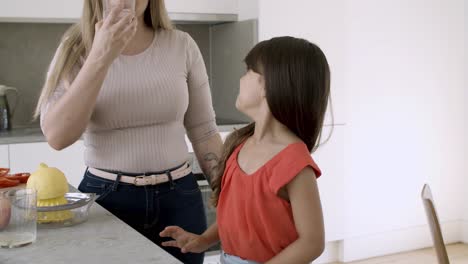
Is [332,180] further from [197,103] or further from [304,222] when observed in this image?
[304,222]

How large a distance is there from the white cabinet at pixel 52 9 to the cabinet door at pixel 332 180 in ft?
3.04

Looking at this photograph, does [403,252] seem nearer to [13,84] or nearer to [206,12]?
[206,12]

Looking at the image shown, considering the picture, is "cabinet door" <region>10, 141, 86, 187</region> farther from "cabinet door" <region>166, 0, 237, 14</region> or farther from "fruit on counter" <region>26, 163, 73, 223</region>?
"fruit on counter" <region>26, 163, 73, 223</region>

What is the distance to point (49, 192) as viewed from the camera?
1.13 m

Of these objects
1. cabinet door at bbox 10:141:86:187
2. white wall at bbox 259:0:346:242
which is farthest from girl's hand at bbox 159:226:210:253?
white wall at bbox 259:0:346:242

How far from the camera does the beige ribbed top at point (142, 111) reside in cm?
138

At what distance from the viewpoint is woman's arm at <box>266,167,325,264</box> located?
3.47 ft

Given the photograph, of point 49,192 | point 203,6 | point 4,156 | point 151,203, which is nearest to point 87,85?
point 49,192

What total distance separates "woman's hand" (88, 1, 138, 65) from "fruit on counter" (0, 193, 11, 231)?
0.99 ft

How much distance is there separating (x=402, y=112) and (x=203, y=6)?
50.8 inches

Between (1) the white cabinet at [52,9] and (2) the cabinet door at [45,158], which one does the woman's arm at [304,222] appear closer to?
(2) the cabinet door at [45,158]

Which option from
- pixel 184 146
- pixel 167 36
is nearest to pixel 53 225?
pixel 184 146

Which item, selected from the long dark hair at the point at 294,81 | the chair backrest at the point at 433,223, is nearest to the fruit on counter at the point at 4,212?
the long dark hair at the point at 294,81

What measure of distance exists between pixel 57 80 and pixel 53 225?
35 cm
